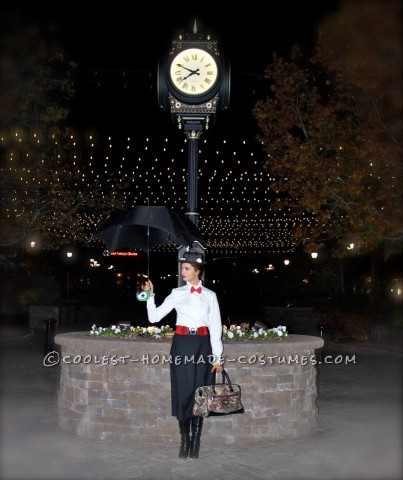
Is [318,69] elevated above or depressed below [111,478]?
above

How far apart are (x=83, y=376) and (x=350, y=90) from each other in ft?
40.6

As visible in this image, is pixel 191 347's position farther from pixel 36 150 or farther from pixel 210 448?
pixel 36 150

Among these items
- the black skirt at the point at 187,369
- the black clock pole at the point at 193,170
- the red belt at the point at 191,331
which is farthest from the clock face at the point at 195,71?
the black skirt at the point at 187,369

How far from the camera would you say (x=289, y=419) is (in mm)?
8352

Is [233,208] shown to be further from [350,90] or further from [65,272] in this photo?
[350,90]

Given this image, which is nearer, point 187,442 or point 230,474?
point 230,474

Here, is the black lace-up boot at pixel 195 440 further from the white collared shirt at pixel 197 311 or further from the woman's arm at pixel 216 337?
the white collared shirt at pixel 197 311

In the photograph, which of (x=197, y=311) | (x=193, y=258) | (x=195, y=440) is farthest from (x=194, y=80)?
(x=195, y=440)

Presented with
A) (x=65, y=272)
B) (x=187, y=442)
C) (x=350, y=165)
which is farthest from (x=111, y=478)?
(x=65, y=272)

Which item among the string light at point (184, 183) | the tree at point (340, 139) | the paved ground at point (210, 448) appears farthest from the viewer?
the string light at point (184, 183)

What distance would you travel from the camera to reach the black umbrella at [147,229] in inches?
334

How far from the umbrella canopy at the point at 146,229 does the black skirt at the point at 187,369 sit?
1.50 meters

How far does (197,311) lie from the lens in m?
7.29

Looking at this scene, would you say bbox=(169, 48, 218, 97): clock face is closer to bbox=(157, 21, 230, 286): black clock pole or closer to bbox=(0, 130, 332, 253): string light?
bbox=(157, 21, 230, 286): black clock pole
